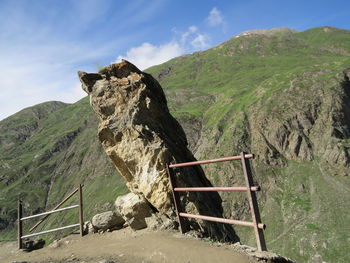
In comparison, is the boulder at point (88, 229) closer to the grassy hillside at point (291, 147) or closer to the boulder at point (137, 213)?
the boulder at point (137, 213)

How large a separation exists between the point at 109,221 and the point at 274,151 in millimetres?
71743

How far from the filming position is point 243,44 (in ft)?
630

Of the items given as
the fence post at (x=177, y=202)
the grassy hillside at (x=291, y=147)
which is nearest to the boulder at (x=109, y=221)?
the fence post at (x=177, y=202)

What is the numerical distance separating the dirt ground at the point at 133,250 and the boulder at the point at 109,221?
1.31 feet

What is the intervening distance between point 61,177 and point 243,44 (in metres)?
132

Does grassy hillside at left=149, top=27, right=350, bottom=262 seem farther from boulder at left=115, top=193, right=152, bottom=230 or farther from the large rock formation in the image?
boulder at left=115, top=193, right=152, bottom=230

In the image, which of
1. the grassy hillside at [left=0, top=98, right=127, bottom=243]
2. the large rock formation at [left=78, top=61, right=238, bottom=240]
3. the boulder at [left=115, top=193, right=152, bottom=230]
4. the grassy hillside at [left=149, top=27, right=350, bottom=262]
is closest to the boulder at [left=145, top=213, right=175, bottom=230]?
the large rock formation at [left=78, top=61, right=238, bottom=240]

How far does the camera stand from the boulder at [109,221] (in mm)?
12672

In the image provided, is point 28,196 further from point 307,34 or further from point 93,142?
point 307,34

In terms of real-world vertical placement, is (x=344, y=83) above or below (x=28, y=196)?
above

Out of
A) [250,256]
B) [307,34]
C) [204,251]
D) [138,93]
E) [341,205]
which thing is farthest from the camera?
[307,34]

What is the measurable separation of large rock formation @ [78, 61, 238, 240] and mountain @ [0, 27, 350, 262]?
59.4 ft

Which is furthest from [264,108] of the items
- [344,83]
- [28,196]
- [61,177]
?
[28,196]

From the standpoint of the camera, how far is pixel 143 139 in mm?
11836
